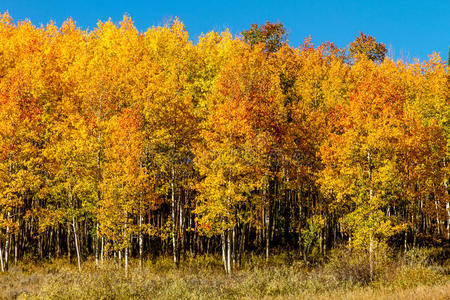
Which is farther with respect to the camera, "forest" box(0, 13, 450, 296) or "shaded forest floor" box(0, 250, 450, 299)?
"forest" box(0, 13, 450, 296)

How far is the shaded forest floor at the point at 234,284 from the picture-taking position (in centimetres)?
1859

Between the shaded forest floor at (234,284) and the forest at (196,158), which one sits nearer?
the shaded forest floor at (234,284)

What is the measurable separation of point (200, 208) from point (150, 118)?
9.02 m

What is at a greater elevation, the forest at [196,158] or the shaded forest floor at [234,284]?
the forest at [196,158]

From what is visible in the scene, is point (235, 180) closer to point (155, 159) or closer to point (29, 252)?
point (155, 159)

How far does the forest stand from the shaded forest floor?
1.46 metres

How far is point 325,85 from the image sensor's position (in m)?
46.9

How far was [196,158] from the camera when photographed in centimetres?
3077

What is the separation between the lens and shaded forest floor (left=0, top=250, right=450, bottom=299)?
1859cm

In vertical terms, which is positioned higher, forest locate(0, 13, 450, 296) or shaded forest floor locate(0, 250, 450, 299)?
forest locate(0, 13, 450, 296)

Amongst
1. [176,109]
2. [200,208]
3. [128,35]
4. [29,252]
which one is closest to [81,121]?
[176,109]

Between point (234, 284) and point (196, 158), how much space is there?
36.1 ft

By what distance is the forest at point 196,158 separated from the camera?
28.8 m

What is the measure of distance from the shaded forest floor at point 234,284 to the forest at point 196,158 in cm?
Result: 146
